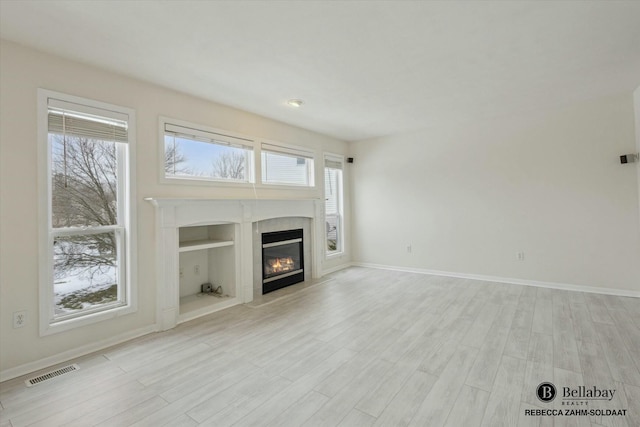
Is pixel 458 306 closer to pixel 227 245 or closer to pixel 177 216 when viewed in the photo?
pixel 227 245

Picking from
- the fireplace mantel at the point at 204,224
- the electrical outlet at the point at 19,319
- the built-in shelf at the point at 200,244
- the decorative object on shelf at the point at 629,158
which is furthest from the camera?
the decorative object on shelf at the point at 629,158

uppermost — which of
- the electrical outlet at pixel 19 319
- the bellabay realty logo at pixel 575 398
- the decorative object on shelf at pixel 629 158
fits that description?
the decorative object on shelf at pixel 629 158

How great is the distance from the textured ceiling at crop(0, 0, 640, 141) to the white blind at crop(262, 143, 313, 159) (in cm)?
72

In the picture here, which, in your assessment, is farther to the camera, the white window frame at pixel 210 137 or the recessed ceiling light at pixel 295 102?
the recessed ceiling light at pixel 295 102

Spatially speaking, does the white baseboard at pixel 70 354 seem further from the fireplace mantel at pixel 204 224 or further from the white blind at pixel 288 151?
the white blind at pixel 288 151

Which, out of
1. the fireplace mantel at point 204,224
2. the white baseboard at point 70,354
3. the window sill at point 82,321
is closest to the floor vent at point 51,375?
the white baseboard at point 70,354

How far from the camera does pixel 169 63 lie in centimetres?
281

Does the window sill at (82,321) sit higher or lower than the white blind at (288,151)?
lower

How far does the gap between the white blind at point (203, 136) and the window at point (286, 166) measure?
418mm

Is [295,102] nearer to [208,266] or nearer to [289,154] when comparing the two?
[289,154]

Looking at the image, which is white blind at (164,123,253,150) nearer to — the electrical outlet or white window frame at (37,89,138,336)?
white window frame at (37,89,138,336)

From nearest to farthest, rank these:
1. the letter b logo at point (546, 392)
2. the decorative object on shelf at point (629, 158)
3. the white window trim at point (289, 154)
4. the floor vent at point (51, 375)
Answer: the letter b logo at point (546, 392)
the floor vent at point (51, 375)
the decorative object on shelf at point (629, 158)
the white window trim at point (289, 154)

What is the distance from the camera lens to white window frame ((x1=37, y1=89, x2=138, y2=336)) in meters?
2.53

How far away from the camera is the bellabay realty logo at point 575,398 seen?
1.82 metres
